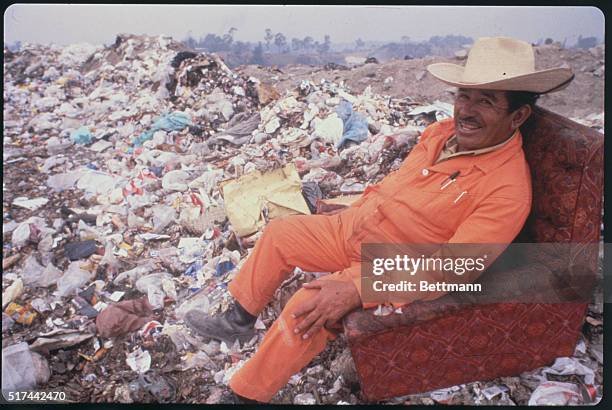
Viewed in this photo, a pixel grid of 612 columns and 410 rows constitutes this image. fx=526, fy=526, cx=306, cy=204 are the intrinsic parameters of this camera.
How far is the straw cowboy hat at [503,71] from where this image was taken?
89.0 inches

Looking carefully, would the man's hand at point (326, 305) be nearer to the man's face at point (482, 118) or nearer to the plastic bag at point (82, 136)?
the man's face at point (482, 118)

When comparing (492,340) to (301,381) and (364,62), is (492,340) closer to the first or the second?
(301,381)

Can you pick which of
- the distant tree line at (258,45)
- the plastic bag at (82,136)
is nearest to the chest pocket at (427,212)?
the distant tree line at (258,45)

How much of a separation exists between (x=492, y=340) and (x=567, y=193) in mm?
734

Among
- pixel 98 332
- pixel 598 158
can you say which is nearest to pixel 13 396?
pixel 98 332

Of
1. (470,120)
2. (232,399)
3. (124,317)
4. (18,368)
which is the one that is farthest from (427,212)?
(18,368)

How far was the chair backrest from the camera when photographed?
7.31ft

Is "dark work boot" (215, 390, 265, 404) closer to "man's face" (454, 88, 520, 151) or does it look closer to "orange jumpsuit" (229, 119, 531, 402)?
"orange jumpsuit" (229, 119, 531, 402)

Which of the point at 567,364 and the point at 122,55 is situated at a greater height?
the point at 122,55

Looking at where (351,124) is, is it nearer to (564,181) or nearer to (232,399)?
(564,181)

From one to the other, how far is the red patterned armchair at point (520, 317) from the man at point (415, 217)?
10 centimetres

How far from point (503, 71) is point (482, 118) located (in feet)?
0.73

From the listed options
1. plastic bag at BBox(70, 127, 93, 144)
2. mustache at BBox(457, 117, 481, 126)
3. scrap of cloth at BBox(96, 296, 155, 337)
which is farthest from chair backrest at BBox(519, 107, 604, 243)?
plastic bag at BBox(70, 127, 93, 144)

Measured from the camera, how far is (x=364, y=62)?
2.53 meters
